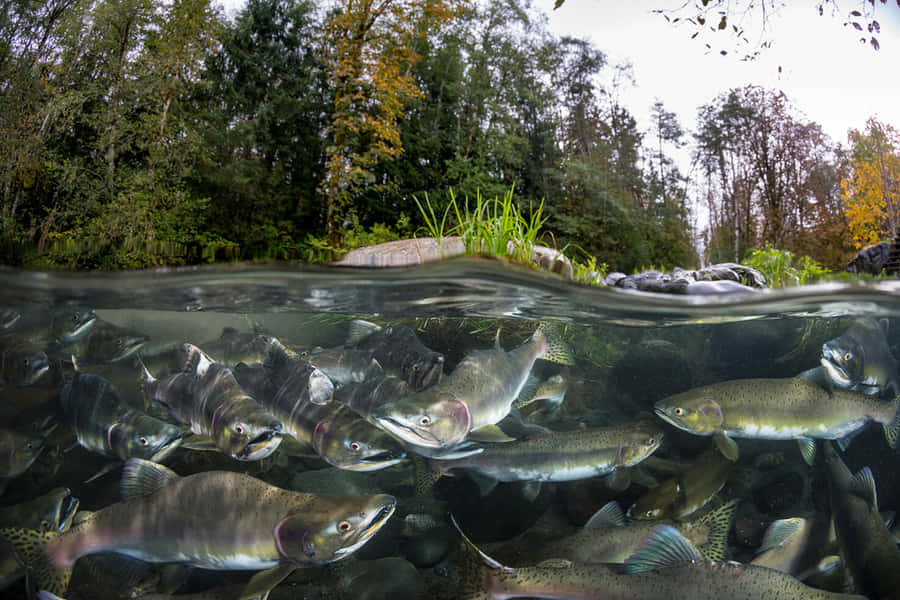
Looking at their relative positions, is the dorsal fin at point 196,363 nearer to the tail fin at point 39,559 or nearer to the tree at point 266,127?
the tail fin at point 39,559

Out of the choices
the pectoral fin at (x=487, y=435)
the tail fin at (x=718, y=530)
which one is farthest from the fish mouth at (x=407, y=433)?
the tail fin at (x=718, y=530)

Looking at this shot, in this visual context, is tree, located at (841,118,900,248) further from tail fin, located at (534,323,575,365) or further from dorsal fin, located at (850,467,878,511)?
tail fin, located at (534,323,575,365)

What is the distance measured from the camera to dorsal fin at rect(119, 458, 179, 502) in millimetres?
2809

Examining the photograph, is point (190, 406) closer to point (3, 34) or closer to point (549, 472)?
point (549, 472)

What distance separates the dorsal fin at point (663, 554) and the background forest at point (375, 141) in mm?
4324

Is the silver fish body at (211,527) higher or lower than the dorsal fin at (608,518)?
higher

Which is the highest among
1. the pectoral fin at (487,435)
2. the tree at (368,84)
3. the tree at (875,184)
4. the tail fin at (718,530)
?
the tree at (368,84)

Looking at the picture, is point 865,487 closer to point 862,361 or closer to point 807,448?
point 807,448

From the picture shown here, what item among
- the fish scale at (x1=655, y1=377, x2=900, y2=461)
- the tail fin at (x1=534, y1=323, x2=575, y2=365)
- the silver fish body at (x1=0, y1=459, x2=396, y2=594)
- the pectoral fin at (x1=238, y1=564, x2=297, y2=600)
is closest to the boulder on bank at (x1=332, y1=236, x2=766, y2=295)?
the tail fin at (x1=534, y1=323, x2=575, y2=365)

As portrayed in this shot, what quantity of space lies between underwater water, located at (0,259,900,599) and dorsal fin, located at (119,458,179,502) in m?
0.01

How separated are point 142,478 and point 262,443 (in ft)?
2.32

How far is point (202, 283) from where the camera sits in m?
5.48

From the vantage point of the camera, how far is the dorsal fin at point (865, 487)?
391 cm

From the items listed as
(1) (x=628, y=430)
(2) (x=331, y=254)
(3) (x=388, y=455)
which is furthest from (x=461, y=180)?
(3) (x=388, y=455)
